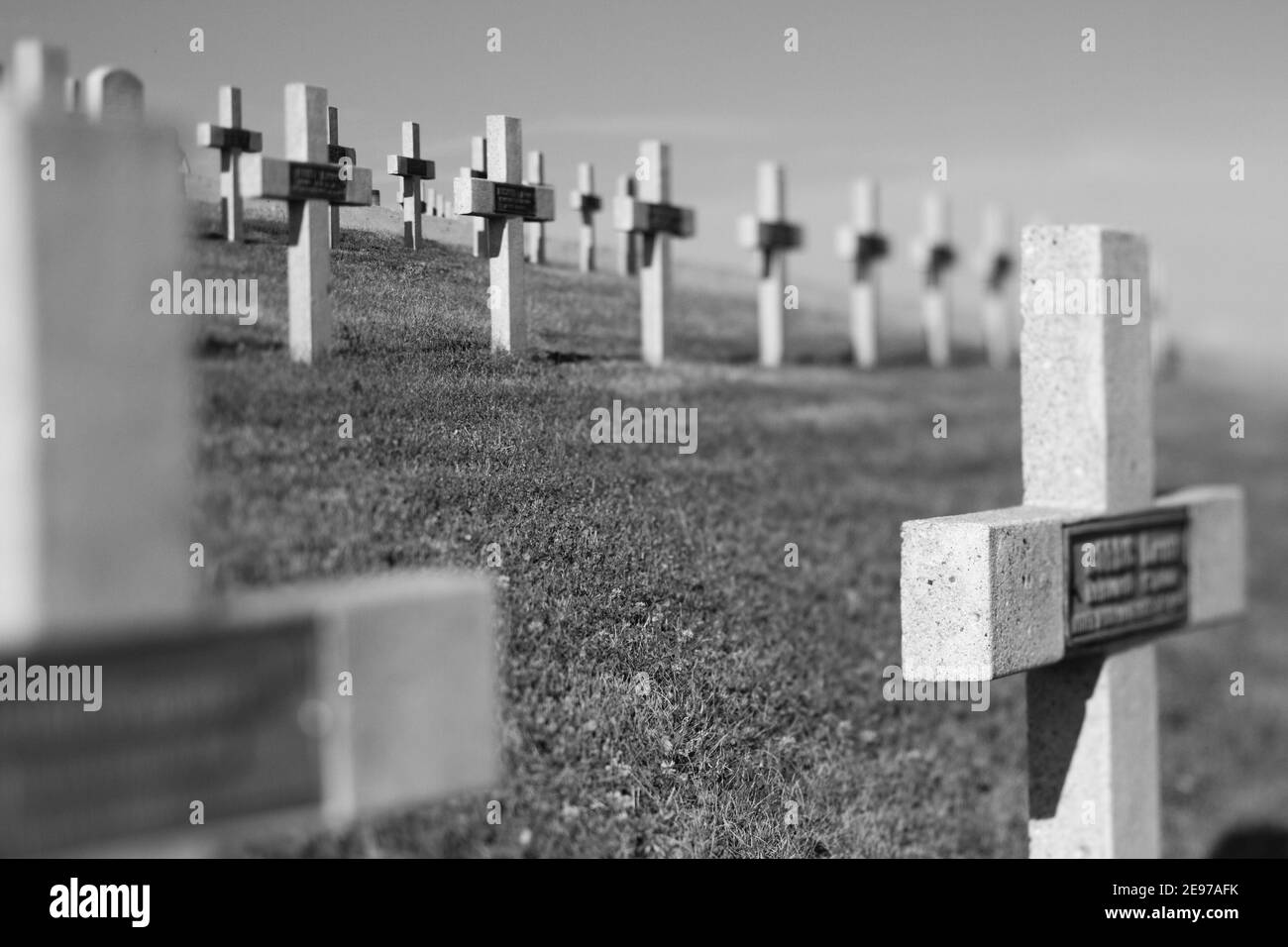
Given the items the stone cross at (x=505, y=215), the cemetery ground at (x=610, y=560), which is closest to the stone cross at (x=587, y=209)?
the cemetery ground at (x=610, y=560)

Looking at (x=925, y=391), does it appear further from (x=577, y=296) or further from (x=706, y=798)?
(x=706, y=798)

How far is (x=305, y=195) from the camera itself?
4.19 m

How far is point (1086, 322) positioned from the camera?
15.6 ft

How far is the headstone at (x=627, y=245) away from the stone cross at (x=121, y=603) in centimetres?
441

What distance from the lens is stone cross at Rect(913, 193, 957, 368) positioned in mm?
10102

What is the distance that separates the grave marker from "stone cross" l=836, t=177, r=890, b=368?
271 cm

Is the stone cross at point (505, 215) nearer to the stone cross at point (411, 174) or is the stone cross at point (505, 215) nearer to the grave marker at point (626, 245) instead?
the stone cross at point (411, 174)

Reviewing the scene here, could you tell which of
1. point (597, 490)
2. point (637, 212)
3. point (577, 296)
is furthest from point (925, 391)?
point (597, 490)

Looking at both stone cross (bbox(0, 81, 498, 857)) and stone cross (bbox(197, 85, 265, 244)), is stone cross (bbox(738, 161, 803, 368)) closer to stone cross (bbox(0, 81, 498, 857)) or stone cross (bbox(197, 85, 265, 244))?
stone cross (bbox(197, 85, 265, 244))

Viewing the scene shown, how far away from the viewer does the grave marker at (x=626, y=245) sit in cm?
659

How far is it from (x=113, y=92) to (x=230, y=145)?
1.90 feet

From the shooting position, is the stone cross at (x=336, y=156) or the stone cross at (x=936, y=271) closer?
the stone cross at (x=336, y=156)

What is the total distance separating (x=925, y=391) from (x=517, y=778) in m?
6.07

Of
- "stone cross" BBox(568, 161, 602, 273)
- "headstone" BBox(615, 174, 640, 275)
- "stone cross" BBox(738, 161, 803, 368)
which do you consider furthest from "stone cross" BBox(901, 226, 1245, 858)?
"stone cross" BBox(738, 161, 803, 368)
